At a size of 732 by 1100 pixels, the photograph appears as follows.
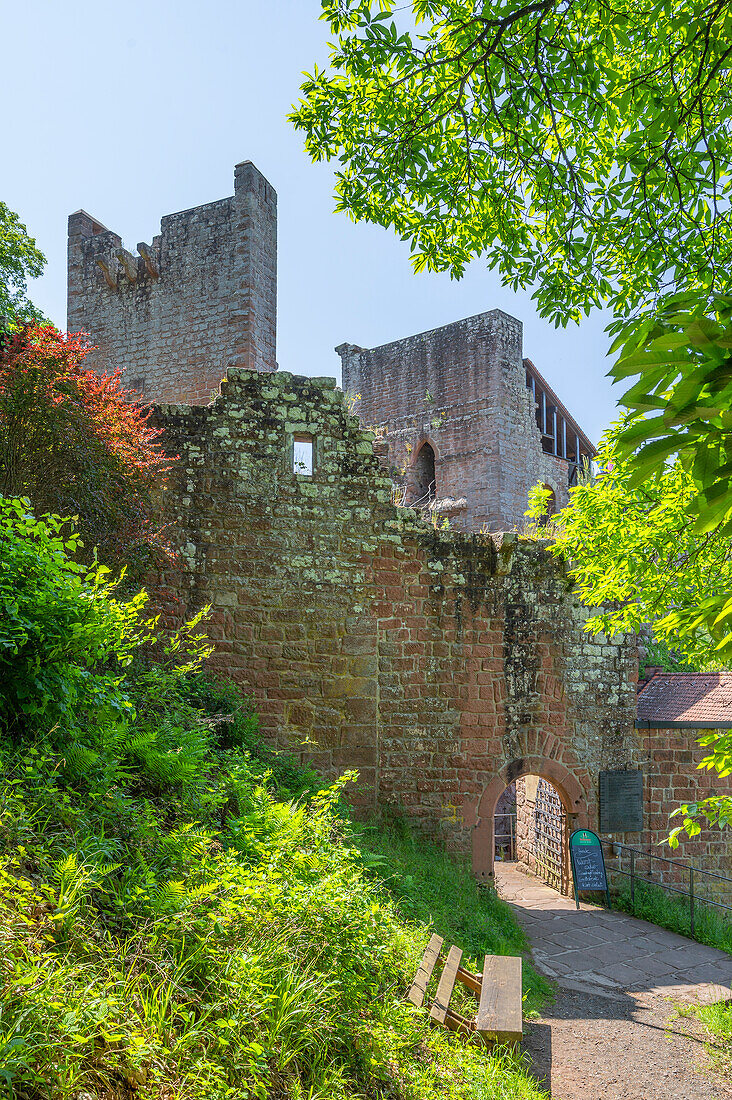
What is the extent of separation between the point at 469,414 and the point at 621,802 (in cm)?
1199

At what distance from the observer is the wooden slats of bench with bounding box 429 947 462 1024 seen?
4.43m

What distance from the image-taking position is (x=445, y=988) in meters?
4.80

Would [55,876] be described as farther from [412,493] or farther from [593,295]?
[412,493]

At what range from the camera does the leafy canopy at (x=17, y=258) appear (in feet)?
39.0

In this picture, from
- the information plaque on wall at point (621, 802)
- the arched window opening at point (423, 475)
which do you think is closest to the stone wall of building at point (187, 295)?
the information plaque on wall at point (621, 802)

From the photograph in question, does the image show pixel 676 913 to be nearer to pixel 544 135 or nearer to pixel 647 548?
Answer: pixel 647 548

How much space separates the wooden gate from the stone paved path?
1.90 ft

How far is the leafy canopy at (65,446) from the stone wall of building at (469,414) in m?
13.0

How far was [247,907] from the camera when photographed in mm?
3434

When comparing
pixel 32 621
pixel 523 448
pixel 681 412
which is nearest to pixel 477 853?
pixel 32 621

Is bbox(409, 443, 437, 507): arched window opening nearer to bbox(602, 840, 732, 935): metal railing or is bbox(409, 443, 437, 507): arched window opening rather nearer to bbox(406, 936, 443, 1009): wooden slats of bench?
bbox(602, 840, 732, 935): metal railing

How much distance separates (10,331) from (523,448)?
607 inches

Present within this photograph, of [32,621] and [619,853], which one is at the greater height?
[32,621]

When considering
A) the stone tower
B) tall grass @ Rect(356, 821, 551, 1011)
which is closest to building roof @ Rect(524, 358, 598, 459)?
the stone tower
